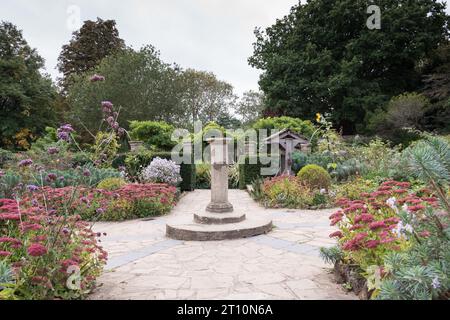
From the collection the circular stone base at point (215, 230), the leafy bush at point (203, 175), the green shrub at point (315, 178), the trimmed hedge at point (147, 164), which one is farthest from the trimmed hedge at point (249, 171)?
the circular stone base at point (215, 230)

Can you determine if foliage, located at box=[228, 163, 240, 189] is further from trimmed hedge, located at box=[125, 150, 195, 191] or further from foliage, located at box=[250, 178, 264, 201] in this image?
foliage, located at box=[250, 178, 264, 201]

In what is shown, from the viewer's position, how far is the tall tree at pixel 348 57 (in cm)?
1947

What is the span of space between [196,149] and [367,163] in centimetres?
850

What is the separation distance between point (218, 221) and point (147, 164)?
7.02 meters

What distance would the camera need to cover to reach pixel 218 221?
20.6 ft

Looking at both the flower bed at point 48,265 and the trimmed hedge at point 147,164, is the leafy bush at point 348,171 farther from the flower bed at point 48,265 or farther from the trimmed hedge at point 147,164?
the flower bed at point 48,265

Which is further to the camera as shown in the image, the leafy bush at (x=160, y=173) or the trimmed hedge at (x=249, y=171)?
the trimmed hedge at (x=249, y=171)

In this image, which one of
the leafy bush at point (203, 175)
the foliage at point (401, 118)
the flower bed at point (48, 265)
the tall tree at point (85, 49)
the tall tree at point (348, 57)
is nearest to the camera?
the flower bed at point (48, 265)

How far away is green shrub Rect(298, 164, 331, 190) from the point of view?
9672 mm

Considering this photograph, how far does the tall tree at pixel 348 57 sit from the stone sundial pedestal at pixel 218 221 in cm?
1449

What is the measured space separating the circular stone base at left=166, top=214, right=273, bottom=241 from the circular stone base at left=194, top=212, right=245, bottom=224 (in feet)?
0.35

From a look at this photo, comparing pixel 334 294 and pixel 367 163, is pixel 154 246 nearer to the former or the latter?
pixel 334 294

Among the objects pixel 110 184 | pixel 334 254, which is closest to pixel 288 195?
pixel 110 184
